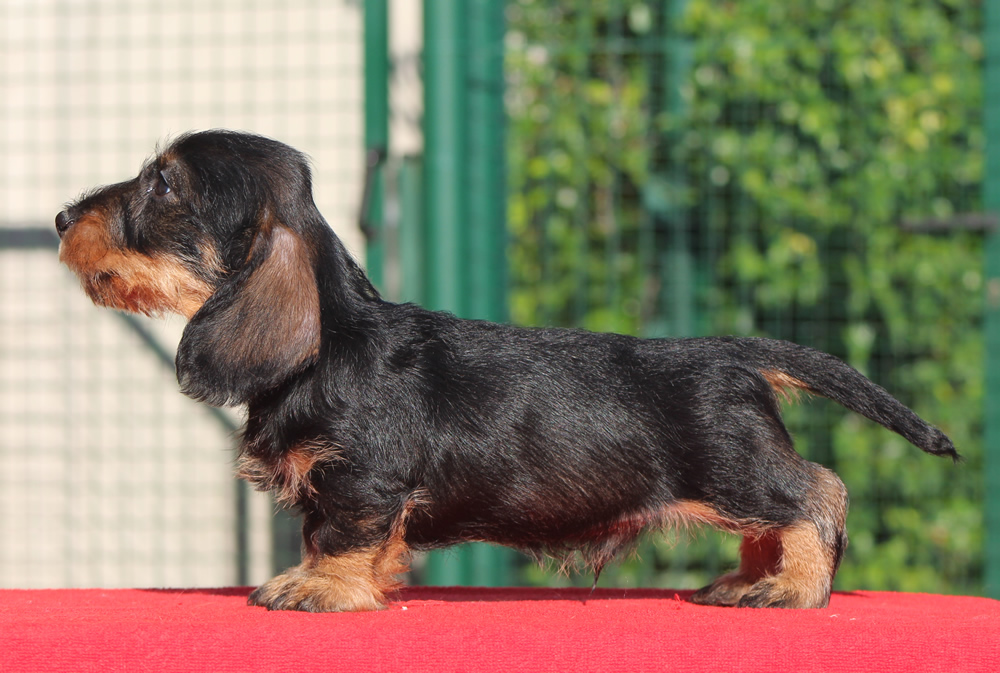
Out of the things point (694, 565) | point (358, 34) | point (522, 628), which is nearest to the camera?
point (522, 628)

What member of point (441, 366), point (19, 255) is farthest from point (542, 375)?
point (19, 255)

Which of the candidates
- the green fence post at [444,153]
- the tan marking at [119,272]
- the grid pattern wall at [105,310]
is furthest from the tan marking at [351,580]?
the grid pattern wall at [105,310]

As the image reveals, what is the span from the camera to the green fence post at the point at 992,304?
4121mm

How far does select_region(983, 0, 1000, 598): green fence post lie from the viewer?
4121mm

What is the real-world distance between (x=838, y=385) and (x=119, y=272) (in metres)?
1.57

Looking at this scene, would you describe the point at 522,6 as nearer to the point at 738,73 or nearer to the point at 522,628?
the point at 738,73

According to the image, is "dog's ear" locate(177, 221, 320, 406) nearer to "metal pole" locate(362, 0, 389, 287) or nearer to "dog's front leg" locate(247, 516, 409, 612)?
"dog's front leg" locate(247, 516, 409, 612)

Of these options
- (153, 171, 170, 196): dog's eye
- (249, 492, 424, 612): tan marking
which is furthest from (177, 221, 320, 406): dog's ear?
(249, 492, 424, 612): tan marking

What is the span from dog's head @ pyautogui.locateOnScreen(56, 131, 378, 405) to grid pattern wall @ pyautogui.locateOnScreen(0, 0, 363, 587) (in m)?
2.50

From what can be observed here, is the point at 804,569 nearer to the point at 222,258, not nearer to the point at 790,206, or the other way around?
the point at 222,258

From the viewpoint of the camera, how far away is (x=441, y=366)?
2.27 m

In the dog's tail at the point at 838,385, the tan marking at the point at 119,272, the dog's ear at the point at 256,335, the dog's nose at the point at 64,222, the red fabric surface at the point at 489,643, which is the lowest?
the red fabric surface at the point at 489,643

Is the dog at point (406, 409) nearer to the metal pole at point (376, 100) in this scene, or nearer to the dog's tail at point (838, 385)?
the dog's tail at point (838, 385)

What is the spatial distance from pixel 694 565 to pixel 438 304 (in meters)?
1.65
